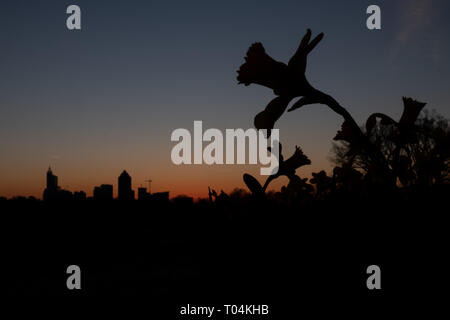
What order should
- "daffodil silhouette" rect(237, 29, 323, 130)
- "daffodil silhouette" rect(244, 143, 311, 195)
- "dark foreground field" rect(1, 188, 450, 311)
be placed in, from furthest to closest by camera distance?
"daffodil silhouette" rect(244, 143, 311, 195) < "daffodil silhouette" rect(237, 29, 323, 130) < "dark foreground field" rect(1, 188, 450, 311)

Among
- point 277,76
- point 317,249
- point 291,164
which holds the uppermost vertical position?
point 277,76

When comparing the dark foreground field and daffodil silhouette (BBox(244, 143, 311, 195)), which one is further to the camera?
daffodil silhouette (BBox(244, 143, 311, 195))

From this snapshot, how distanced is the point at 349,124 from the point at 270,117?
4.9 inches

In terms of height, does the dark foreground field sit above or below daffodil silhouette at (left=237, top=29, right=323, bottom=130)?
below

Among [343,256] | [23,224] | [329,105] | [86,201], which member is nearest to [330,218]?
[343,256]

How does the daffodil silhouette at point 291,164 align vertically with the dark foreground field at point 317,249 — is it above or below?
above

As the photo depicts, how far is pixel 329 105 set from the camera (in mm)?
618

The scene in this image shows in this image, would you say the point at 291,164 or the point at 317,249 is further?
the point at 291,164

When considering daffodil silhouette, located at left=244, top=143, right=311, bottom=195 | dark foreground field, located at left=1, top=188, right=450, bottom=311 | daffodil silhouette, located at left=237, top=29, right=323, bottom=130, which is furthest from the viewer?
daffodil silhouette, located at left=244, top=143, right=311, bottom=195

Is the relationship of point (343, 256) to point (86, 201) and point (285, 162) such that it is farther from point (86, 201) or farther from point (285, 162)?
point (86, 201)

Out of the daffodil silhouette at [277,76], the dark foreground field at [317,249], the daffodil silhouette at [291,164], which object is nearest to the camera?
the dark foreground field at [317,249]

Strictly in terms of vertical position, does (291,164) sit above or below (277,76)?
below

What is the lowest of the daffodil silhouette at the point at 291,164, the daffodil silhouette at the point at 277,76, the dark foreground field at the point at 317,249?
the dark foreground field at the point at 317,249

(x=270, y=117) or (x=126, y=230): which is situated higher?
(x=270, y=117)
